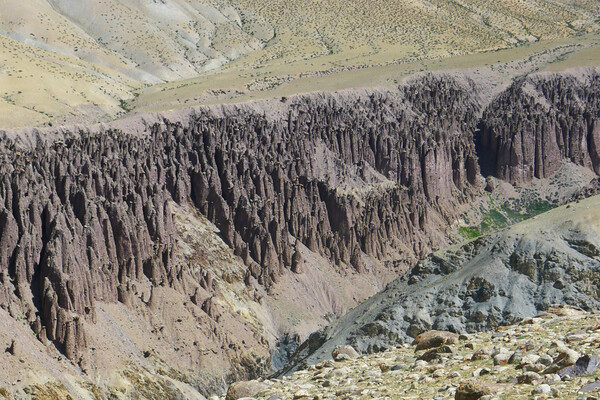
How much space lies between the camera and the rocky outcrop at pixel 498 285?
63156mm

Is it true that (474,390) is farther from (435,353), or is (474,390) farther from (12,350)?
(12,350)

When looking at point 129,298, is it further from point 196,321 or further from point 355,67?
point 355,67

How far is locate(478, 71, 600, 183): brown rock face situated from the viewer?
550ft

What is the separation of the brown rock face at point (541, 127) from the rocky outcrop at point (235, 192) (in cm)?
506

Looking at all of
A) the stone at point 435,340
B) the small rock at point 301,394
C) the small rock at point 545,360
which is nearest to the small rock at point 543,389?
the small rock at point 545,360

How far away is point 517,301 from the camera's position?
209 feet

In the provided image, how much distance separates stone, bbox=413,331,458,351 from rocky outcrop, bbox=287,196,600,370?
22.0 meters

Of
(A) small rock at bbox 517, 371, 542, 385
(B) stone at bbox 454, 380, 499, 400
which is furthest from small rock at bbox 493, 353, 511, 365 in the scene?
(B) stone at bbox 454, 380, 499, 400

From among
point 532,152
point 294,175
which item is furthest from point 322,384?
point 532,152

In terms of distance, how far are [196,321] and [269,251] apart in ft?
66.3

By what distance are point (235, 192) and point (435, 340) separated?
83518 millimetres

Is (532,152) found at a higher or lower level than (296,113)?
lower

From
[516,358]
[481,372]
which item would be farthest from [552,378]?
[516,358]

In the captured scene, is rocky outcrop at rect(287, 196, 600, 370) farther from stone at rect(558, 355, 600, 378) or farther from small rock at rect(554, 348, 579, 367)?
stone at rect(558, 355, 600, 378)
